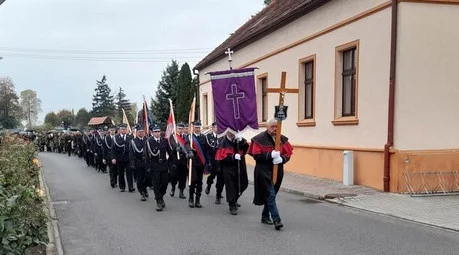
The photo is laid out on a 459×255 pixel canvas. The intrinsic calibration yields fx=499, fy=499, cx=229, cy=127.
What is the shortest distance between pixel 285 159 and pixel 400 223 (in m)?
2.60

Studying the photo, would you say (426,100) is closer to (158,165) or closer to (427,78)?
(427,78)

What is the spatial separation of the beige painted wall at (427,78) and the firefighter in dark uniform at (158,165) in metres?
5.88

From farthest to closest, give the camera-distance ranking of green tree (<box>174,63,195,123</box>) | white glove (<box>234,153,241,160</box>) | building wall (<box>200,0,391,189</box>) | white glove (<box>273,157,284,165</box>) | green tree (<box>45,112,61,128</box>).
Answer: green tree (<box>45,112,61,128</box>) → green tree (<box>174,63,195,123</box>) → building wall (<box>200,0,391,189</box>) → white glove (<box>234,153,241,160</box>) → white glove (<box>273,157,284,165</box>)

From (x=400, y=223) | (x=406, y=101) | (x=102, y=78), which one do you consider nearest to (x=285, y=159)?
(x=400, y=223)

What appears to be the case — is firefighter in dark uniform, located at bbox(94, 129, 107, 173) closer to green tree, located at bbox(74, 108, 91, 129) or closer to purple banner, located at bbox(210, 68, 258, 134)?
purple banner, located at bbox(210, 68, 258, 134)

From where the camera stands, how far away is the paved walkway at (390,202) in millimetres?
9719

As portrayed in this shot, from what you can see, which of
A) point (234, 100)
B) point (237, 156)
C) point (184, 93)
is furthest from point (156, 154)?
point (184, 93)

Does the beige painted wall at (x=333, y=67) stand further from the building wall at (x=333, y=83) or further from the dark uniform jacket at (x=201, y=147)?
the dark uniform jacket at (x=201, y=147)

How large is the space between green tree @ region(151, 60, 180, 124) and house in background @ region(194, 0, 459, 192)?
136 feet

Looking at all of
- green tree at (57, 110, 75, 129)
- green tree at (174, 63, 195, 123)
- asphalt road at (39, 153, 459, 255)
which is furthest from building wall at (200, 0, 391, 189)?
green tree at (57, 110, 75, 129)

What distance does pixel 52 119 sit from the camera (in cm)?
10719

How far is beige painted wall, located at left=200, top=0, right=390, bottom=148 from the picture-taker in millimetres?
13289

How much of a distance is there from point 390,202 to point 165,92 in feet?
164

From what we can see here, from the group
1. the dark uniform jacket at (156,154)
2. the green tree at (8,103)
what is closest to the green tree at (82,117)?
the green tree at (8,103)
